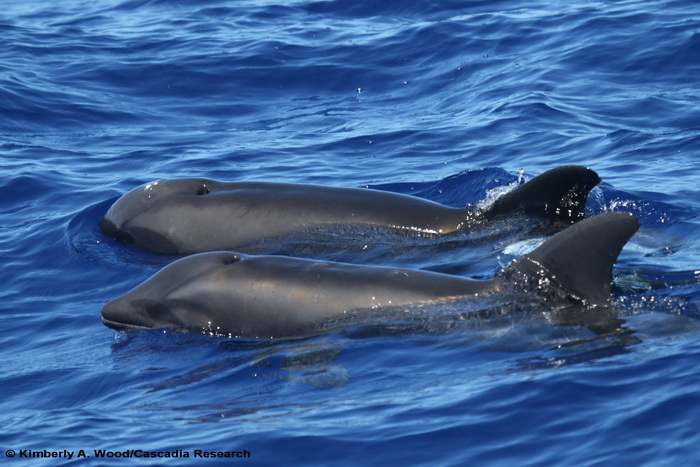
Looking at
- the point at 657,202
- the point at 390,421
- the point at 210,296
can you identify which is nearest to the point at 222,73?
the point at 657,202

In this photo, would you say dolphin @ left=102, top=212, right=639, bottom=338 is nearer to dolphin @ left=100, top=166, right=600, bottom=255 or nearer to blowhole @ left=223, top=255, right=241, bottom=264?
blowhole @ left=223, top=255, right=241, bottom=264

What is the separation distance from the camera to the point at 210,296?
35.1ft

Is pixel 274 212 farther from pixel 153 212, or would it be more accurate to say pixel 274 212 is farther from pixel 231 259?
pixel 231 259

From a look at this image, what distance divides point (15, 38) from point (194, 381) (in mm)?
18171

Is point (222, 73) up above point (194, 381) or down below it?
above

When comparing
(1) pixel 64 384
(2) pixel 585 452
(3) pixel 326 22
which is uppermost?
(3) pixel 326 22

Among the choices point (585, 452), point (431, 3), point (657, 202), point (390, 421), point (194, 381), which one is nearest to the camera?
point (585, 452)

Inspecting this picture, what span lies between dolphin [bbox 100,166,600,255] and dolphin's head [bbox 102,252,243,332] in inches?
87.8

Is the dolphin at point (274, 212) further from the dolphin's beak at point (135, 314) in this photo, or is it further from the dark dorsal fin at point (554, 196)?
the dolphin's beak at point (135, 314)

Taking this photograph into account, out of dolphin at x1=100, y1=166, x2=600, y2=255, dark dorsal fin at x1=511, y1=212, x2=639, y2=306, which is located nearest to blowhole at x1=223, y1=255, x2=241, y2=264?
dolphin at x1=100, y1=166, x2=600, y2=255

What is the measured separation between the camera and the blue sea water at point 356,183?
824 centimetres

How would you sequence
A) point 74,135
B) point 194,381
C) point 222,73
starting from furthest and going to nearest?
1. point 222,73
2. point 74,135
3. point 194,381

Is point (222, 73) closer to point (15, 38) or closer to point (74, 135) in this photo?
point (74, 135)

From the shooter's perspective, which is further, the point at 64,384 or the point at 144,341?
the point at 144,341
